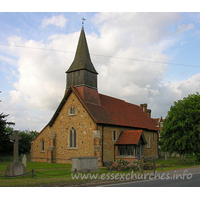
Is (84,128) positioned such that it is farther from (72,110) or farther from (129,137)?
(129,137)

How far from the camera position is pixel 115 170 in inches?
819

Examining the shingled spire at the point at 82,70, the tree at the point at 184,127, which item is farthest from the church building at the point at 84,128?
the tree at the point at 184,127

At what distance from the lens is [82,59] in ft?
103

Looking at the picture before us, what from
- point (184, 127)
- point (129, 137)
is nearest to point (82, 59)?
point (129, 137)

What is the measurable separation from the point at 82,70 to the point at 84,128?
7849 mm

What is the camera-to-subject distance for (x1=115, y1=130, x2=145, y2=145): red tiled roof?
Answer: 1151 inches

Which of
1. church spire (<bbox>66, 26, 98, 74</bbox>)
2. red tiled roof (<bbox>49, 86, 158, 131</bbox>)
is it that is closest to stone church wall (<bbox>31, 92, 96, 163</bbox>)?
red tiled roof (<bbox>49, 86, 158, 131</bbox>)

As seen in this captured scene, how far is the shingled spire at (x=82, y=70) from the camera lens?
99.8ft

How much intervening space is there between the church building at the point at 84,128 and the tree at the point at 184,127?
3.67 m

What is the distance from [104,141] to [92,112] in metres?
3.96

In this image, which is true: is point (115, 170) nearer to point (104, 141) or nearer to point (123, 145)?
point (104, 141)

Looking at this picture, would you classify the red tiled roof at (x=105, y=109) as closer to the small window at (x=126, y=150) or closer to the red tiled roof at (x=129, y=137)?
the red tiled roof at (x=129, y=137)

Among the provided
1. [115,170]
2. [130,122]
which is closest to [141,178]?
[115,170]

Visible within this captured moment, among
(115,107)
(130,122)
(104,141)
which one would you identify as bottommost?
(104,141)
